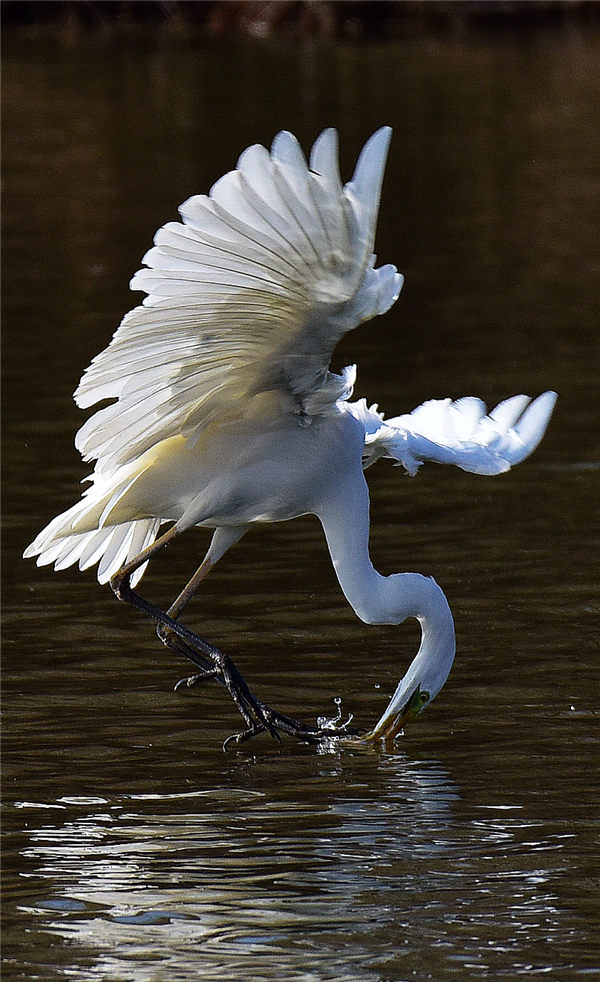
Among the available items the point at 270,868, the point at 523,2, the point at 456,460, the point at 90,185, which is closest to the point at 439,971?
the point at 270,868

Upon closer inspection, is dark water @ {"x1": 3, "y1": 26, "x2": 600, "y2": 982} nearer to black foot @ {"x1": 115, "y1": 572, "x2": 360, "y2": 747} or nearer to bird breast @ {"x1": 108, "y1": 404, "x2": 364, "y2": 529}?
black foot @ {"x1": 115, "y1": 572, "x2": 360, "y2": 747}

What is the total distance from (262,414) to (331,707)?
1.25 m

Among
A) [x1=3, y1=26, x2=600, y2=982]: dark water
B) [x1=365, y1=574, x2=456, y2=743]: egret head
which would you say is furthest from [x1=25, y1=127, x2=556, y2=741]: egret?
[x1=3, y1=26, x2=600, y2=982]: dark water

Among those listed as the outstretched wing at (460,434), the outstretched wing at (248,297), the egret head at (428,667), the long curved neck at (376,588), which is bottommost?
the egret head at (428,667)

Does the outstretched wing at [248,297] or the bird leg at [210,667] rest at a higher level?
the outstretched wing at [248,297]

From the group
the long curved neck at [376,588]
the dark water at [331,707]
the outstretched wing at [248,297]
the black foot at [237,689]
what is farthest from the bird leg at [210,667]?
the outstretched wing at [248,297]

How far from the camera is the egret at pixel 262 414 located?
5363mm

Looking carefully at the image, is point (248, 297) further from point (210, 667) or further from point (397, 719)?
point (210, 667)

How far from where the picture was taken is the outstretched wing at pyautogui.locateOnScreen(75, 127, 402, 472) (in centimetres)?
523

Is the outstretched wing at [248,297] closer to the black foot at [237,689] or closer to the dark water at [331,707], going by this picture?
the black foot at [237,689]

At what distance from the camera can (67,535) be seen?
24.2 ft

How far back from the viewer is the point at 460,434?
25.7ft

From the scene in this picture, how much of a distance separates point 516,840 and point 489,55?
101 ft

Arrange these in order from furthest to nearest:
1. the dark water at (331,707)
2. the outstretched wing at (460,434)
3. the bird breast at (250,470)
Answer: the outstretched wing at (460,434) < the bird breast at (250,470) < the dark water at (331,707)
